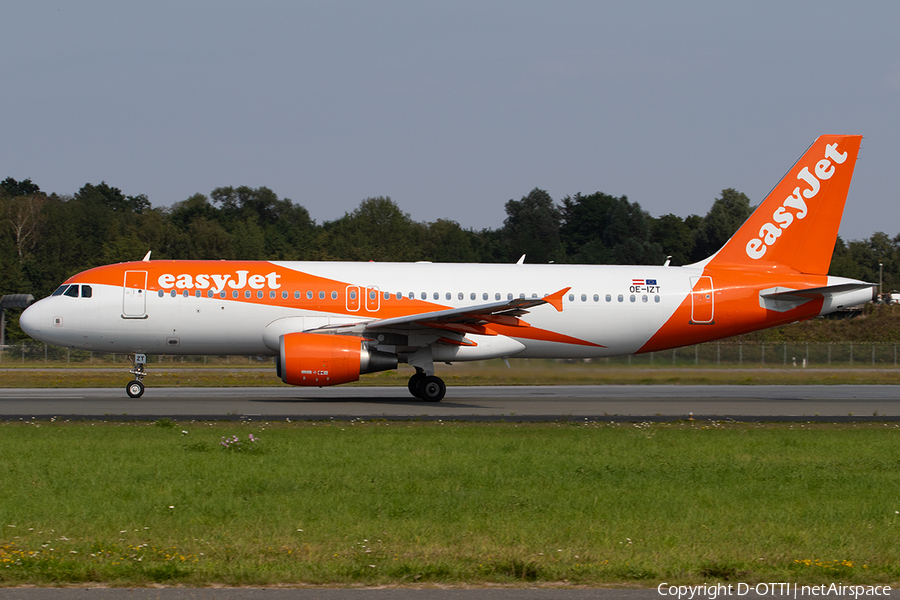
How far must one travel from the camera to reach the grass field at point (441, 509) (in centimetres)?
654

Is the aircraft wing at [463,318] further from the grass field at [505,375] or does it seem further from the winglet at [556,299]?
the grass field at [505,375]

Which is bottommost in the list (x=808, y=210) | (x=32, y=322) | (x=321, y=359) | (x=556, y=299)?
(x=321, y=359)

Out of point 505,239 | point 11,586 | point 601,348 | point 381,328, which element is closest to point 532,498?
point 11,586

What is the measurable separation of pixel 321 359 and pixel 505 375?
22.2ft

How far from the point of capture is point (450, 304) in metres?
22.7

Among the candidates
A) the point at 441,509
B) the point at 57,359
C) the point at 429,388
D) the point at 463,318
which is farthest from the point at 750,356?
the point at 441,509

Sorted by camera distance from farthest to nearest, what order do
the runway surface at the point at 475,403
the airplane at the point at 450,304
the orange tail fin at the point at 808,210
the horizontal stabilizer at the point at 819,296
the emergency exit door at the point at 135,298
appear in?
the orange tail fin at the point at 808,210
the horizontal stabilizer at the point at 819,296
the emergency exit door at the point at 135,298
the airplane at the point at 450,304
the runway surface at the point at 475,403

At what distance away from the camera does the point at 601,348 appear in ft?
77.3

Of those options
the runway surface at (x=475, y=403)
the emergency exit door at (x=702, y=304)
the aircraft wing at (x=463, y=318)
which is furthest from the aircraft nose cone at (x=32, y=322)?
the emergency exit door at (x=702, y=304)

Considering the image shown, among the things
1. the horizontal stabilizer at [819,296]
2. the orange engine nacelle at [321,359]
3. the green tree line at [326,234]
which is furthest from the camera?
the green tree line at [326,234]

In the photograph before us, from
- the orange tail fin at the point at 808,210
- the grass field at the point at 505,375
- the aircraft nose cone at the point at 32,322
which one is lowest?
the grass field at the point at 505,375

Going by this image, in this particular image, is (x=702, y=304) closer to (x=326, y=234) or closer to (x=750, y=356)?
(x=750, y=356)

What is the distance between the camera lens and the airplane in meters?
21.3

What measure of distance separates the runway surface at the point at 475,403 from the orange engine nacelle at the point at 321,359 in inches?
28.5
